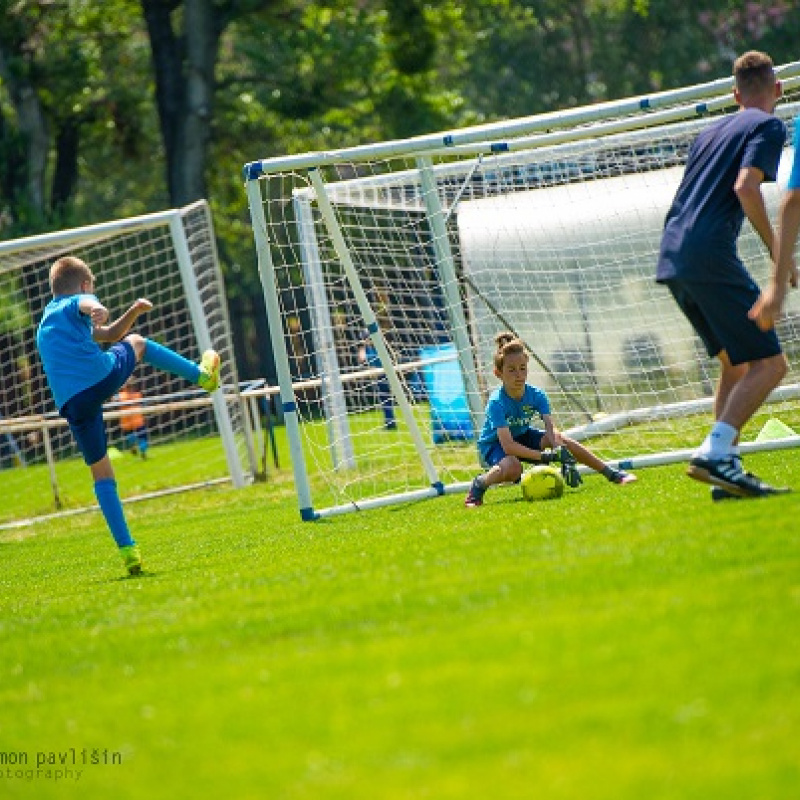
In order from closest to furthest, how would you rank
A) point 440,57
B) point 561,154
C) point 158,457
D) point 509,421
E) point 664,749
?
1. point 664,749
2. point 509,421
3. point 561,154
4. point 158,457
5. point 440,57

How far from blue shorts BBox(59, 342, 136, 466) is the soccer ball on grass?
8.07 feet

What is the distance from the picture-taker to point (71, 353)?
31.7ft

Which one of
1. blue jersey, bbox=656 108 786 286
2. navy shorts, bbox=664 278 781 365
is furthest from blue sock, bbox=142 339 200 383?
navy shorts, bbox=664 278 781 365

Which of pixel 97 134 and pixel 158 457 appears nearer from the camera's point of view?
pixel 158 457

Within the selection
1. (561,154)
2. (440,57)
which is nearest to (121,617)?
(561,154)

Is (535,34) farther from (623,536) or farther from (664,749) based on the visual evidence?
(664,749)

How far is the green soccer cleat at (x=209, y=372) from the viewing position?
401 inches

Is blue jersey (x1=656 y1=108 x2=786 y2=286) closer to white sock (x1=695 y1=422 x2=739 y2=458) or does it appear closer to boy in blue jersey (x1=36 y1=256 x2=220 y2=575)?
white sock (x1=695 y1=422 x2=739 y2=458)

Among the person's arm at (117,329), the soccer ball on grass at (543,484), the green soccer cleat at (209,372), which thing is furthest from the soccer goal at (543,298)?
the person's arm at (117,329)

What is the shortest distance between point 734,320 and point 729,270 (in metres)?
0.24

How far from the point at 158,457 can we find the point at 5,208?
329 inches

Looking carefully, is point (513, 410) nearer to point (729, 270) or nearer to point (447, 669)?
point (729, 270)

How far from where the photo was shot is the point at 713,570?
6.22 metres

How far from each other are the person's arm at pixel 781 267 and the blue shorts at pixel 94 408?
12.4 feet
